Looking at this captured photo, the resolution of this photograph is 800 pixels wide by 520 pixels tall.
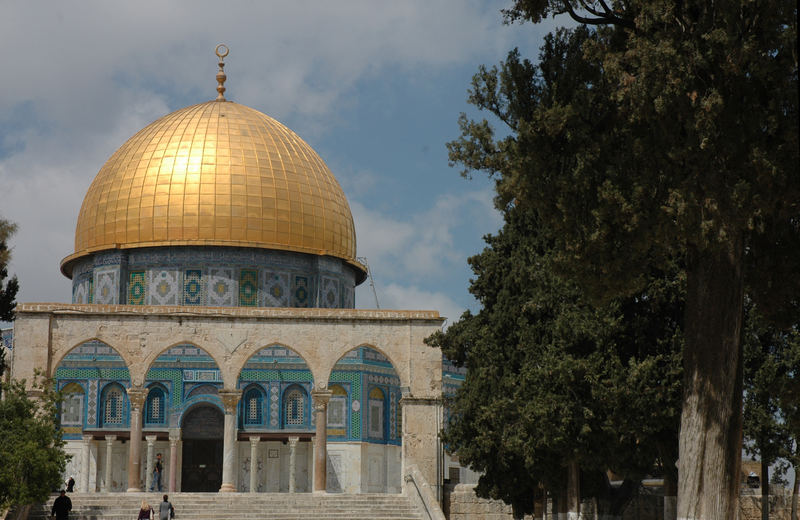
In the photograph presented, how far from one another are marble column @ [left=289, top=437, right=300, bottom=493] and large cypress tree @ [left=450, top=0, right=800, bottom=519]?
59.5 feet

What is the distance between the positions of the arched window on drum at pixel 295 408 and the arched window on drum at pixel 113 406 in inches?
164

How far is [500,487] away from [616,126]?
29.5 ft

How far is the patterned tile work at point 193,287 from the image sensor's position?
28.8m

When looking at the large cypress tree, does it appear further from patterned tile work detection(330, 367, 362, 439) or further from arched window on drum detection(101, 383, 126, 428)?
arched window on drum detection(101, 383, 126, 428)

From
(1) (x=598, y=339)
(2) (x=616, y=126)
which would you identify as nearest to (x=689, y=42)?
(2) (x=616, y=126)

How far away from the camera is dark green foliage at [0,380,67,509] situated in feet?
55.6

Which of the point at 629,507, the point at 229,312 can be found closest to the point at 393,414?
the point at 229,312

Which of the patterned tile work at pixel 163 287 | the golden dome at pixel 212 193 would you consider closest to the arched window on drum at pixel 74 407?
the patterned tile work at pixel 163 287

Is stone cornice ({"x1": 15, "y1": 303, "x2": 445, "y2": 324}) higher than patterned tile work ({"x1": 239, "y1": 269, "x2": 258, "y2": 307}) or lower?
lower

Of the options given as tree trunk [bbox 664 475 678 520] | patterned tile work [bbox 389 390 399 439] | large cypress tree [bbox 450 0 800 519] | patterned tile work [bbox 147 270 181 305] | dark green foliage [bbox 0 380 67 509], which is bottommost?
tree trunk [bbox 664 475 678 520]

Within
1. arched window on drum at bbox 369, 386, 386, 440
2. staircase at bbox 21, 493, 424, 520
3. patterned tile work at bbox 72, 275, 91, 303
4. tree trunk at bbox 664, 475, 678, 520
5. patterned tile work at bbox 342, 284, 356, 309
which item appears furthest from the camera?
patterned tile work at bbox 342, 284, 356, 309

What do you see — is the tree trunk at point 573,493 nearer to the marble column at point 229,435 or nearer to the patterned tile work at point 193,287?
the marble column at point 229,435

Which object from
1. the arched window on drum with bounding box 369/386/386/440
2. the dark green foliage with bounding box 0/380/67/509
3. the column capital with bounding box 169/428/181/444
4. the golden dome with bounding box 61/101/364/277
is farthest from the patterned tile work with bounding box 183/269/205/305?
the dark green foliage with bounding box 0/380/67/509

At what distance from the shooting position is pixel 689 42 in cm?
1084
